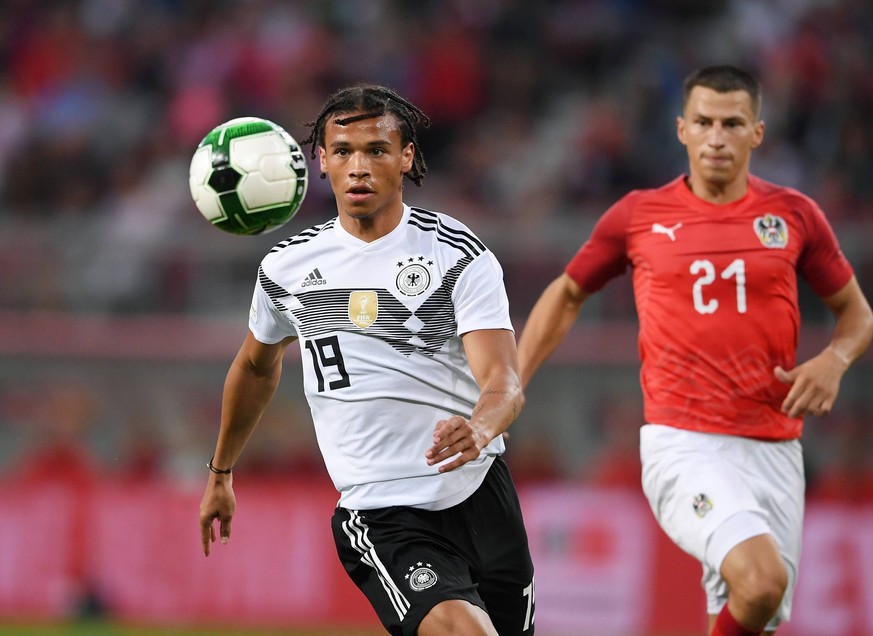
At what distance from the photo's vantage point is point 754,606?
5.73 meters

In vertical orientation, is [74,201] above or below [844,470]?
above

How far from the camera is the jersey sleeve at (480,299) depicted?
500cm

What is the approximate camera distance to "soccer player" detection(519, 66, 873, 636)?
20.3 ft

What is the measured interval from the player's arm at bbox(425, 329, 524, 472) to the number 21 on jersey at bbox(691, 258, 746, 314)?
60.7 inches

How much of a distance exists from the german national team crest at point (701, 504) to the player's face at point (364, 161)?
1978mm

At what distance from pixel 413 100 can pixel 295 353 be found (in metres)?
3.82

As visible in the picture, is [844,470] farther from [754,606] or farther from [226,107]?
[226,107]

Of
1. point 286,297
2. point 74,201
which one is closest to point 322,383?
point 286,297

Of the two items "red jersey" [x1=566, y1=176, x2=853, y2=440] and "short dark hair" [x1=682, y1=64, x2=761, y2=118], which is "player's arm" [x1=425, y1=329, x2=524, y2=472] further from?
"short dark hair" [x1=682, y1=64, x2=761, y2=118]

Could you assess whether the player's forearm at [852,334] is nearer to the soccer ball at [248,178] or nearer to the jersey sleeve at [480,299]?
the jersey sleeve at [480,299]

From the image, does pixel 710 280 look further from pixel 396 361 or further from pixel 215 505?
pixel 215 505

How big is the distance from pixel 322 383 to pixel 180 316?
6.65 m

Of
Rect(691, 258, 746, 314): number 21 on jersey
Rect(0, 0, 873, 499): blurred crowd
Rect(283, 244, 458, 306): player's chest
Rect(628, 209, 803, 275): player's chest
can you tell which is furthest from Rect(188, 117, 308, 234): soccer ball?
Rect(0, 0, 873, 499): blurred crowd

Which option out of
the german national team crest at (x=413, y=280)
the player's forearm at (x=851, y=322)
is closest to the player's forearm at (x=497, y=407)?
the german national team crest at (x=413, y=280)
